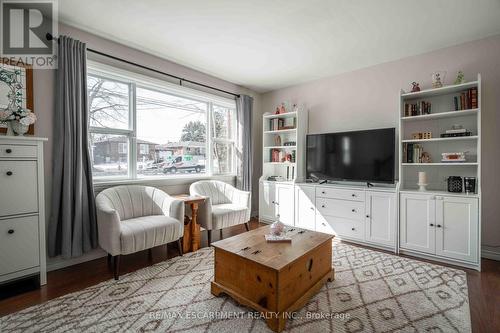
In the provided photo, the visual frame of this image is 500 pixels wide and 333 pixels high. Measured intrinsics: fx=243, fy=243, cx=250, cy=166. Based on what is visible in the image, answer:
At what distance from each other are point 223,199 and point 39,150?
229 cm

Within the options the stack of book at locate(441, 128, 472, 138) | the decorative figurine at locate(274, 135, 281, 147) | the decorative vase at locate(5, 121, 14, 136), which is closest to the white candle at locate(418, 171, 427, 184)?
the stack of book at locate(441, 128, 472, 138)

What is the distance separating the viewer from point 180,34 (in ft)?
8.86

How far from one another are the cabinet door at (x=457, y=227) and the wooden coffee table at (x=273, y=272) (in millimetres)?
1455

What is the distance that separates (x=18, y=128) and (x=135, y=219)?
130 cm

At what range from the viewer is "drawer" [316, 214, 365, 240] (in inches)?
127

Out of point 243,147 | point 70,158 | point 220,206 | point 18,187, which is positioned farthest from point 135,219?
point 243,147

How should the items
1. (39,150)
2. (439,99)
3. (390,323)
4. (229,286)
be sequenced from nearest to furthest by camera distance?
(390,323) < (229,286) < (39,150) < (439,99)

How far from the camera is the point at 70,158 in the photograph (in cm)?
243

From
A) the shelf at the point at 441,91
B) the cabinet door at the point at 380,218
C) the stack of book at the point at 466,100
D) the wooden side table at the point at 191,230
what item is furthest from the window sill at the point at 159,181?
the stack of book at the point at 466,100

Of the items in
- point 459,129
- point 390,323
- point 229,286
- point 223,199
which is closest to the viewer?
point 390,323

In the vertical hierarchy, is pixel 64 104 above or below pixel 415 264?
above

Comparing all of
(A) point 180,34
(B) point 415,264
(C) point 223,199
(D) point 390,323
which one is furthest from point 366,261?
(A) point 180,34

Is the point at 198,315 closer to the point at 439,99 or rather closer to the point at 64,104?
the point at 64,104

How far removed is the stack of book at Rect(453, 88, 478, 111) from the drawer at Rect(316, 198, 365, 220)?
60.8 inches
